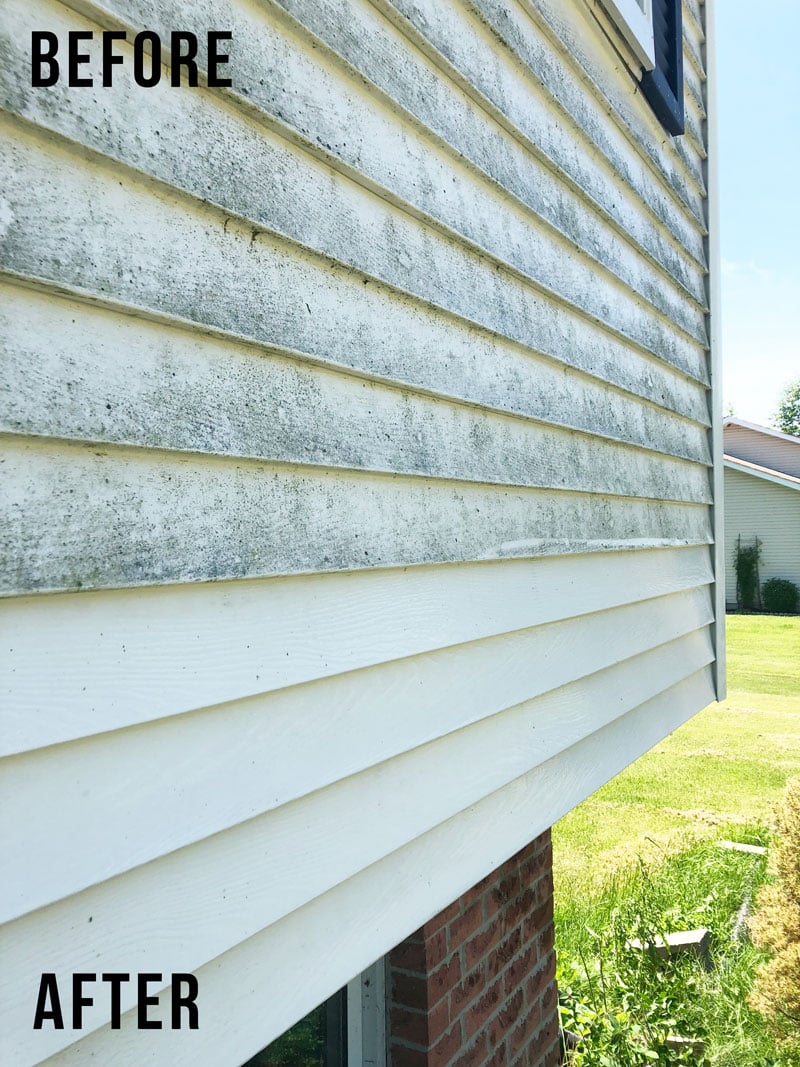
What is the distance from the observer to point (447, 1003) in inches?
93.4

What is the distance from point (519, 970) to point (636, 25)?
3.18 metres

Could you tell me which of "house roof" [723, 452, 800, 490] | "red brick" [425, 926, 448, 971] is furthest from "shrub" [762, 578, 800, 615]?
"red brick" [425, 926, 448, 971]

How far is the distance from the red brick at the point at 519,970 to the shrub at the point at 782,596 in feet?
63.1

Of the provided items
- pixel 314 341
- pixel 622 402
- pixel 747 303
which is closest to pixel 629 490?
pixel 622 402

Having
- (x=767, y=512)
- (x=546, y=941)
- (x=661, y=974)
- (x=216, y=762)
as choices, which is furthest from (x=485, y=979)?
(x=767, y=512)

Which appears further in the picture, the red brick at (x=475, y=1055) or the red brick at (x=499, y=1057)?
the red brick at (x=499, y=1057)

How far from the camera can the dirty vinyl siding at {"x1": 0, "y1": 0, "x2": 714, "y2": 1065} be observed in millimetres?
844

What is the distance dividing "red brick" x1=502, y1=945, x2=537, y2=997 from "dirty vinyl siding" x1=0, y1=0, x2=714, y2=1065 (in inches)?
43.4

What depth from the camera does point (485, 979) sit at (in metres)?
2.64

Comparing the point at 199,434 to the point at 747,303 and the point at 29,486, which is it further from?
the point at 747,303

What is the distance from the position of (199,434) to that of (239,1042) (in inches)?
31.0

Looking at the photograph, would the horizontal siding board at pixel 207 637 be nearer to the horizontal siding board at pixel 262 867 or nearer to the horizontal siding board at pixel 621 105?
the horizontal siding board at pixel 262 867

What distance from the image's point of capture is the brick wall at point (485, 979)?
229 cm

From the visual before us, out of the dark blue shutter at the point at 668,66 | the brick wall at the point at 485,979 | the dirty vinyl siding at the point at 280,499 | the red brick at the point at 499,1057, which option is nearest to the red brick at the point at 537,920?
the brick wall at the point at 485,979
